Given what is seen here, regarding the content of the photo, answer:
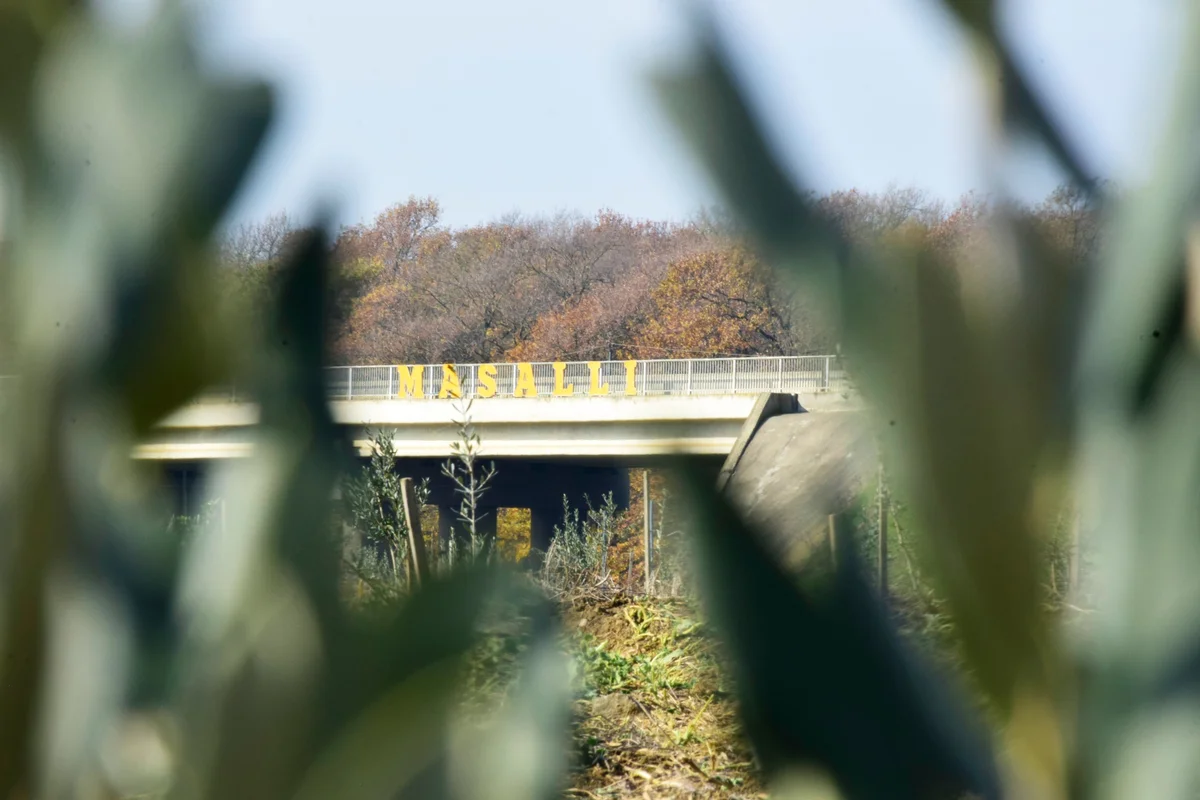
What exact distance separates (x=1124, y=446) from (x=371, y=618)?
282 mm

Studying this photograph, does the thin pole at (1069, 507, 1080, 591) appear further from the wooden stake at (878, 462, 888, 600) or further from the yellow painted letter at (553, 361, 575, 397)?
the yellow painted letter at (553, 361, 575, 397)

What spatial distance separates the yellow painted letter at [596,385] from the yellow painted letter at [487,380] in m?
1.98

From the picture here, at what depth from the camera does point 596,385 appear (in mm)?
25047

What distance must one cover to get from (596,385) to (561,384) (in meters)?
0.71

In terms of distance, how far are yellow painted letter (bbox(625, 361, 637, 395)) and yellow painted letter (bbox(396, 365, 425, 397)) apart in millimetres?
4095

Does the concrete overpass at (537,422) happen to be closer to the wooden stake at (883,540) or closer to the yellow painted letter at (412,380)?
the yellow painted letter at (412,380)

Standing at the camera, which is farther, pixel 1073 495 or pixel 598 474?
pixel 598 474

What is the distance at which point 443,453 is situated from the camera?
2053cm

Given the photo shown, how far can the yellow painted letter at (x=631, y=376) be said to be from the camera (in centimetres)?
2456

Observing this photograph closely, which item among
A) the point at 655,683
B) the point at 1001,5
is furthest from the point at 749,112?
the point at 655,683

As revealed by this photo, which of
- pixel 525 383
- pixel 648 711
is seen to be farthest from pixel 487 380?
pixel 648 711

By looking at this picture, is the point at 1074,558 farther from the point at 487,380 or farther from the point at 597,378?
the point at 487,380

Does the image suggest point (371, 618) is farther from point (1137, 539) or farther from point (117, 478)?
point (1137, 539)

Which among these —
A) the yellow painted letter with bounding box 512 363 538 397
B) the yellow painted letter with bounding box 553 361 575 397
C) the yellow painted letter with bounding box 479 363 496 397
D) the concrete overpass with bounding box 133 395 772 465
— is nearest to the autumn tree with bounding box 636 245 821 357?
the concrete overpass with bounding box 133 395 772 465
